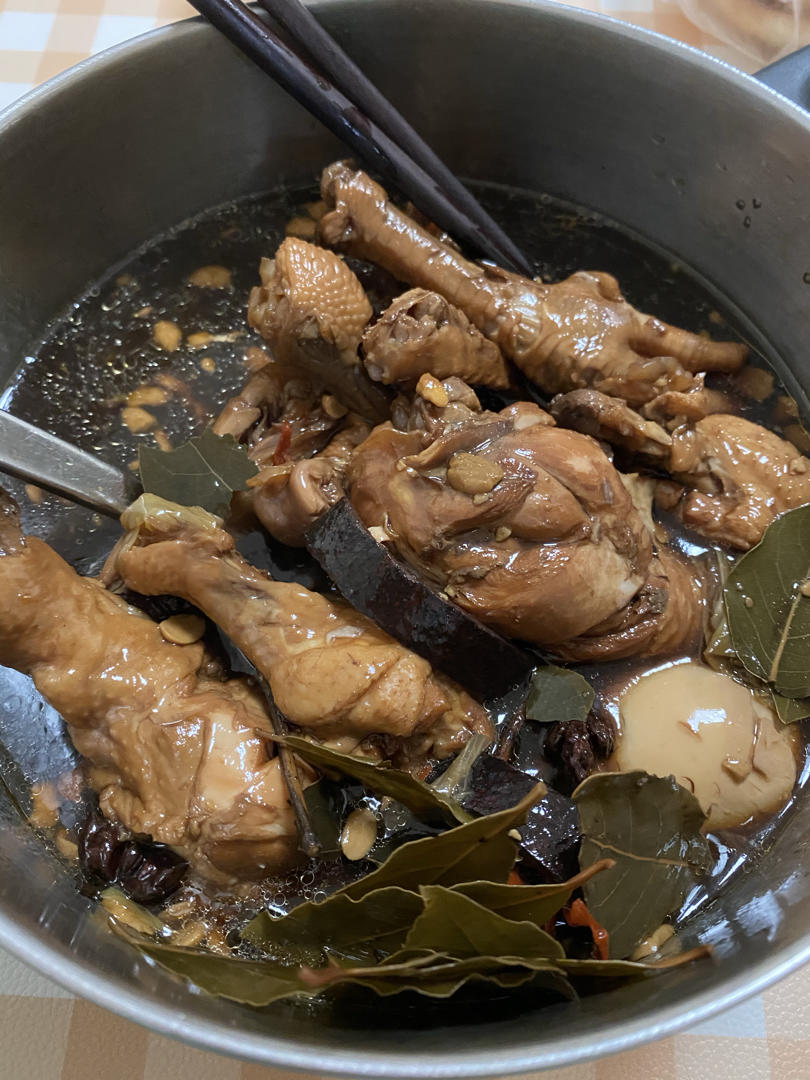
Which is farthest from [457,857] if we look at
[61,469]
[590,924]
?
[61,469]

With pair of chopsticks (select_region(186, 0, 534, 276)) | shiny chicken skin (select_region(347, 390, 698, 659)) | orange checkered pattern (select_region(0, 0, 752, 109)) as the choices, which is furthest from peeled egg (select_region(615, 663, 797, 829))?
orange checkered pattern (select_region(0, 0, 752, 109))

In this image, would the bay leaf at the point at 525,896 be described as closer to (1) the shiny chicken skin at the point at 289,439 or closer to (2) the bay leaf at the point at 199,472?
(1) the shiny chicken skin at the point at 289,439

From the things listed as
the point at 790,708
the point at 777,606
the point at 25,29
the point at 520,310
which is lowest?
the point at 25,29

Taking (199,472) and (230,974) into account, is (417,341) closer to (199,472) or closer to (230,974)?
(199,472)

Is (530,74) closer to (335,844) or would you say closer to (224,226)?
(224,226)

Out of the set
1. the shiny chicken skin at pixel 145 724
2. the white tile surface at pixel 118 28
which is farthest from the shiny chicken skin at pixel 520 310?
the white tile surface at pixel 118 28

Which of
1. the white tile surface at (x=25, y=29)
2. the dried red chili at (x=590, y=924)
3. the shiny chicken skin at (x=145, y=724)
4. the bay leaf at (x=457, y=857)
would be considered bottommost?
the shiny chicken skin at (x=145, y=724)

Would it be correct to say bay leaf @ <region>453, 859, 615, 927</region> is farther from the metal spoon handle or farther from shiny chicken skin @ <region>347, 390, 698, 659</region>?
the metal spoon handle
